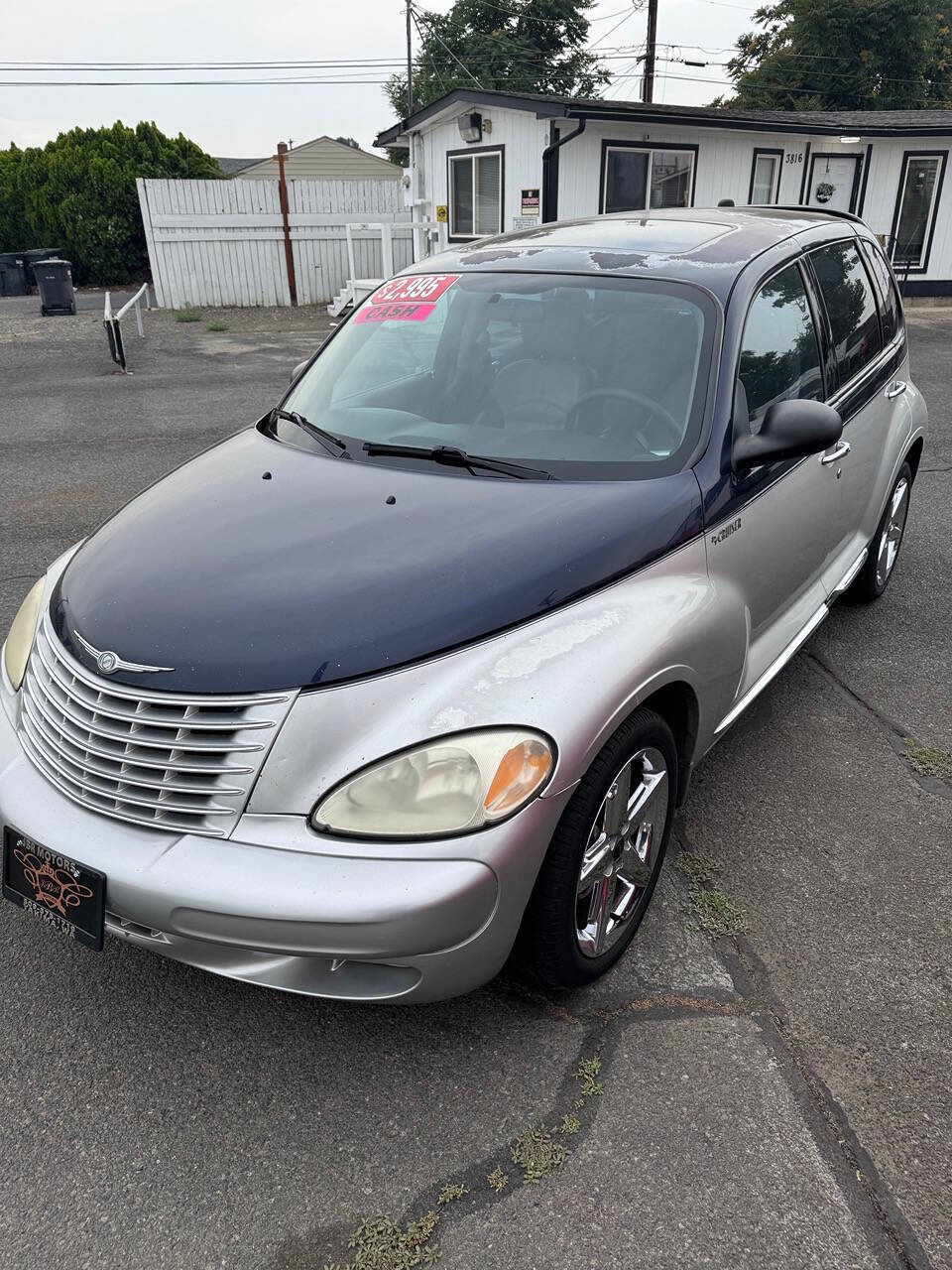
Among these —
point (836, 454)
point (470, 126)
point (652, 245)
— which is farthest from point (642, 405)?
point (470, 126)

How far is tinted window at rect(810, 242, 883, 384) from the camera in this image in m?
3.82

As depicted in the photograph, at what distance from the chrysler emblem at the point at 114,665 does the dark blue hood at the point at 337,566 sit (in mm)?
12

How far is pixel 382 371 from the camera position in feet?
11.7

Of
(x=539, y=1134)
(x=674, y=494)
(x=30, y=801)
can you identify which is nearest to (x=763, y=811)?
(x=674, y=494)

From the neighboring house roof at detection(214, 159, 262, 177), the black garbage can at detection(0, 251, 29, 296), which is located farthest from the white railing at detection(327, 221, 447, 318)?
the neighboring house roof at detection(214, 159, 262, 177)

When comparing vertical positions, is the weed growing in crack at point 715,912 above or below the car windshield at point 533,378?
below

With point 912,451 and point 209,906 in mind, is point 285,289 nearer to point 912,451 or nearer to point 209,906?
point 912,451

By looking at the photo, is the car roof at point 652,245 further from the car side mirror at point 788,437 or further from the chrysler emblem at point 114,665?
the chrysler emblem at point 114,665

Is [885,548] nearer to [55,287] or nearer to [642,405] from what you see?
[642,405]

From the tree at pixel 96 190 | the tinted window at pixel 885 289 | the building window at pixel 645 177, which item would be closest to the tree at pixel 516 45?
the tree at pixel 96 190

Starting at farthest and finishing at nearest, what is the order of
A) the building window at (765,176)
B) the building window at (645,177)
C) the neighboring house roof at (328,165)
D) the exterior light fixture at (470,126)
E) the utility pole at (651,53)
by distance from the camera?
1. the neighboring house roof at (328,165)
2. the utility pole at (651,53)
3. the building window at (765,176)
4. the exterior light fixture at (470,126)
5. the building window at (645,177)

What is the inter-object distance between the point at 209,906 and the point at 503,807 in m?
0.63

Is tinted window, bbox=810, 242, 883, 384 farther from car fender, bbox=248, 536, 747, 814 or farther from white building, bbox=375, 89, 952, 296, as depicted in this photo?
white building, bbox=375, 89, 952, 296

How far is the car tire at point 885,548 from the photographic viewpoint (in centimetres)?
464
